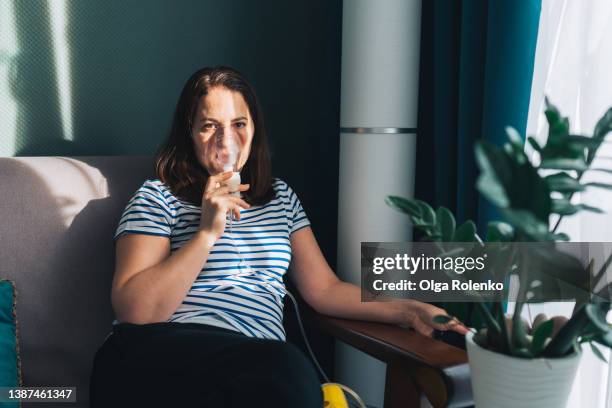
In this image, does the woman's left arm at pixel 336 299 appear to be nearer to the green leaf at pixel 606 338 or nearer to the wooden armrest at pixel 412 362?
the wooden armrest at pixel 412 362

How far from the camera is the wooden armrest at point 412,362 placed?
1072mm

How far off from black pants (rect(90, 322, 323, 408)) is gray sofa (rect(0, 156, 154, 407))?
0.69ft

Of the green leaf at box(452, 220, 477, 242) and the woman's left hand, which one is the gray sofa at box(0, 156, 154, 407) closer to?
the woman's left hand

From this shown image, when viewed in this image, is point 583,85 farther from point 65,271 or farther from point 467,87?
point 65,271

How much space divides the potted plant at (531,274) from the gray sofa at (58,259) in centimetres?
88

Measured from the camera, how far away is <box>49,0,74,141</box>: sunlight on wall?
1.58 meters

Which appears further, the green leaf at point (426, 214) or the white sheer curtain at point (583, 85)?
the white sheer curtain at point (583, 85)

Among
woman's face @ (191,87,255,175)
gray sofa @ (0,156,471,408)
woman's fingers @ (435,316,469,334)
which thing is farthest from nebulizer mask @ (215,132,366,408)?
woman's fingers @ (435,316,469,334)

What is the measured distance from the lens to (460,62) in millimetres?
1538

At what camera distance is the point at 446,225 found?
850mm

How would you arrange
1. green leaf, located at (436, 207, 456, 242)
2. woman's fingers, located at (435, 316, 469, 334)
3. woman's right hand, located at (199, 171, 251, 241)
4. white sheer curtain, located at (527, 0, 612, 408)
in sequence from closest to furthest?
green leaf, located at (436, 207, 456, 242), woman's fingers, located at (435, 316, 469, 334), white sheer curtain, located at (527, 0, 612, 408), woman's right hand, located at (199, 171, 251, 241)

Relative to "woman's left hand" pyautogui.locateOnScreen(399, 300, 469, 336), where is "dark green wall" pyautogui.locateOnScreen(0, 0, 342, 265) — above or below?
above

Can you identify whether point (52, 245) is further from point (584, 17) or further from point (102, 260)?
point (584, 17)

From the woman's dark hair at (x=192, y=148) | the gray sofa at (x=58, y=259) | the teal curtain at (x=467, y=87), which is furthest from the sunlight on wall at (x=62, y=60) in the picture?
the teal curtain at (x=467, y=87)
